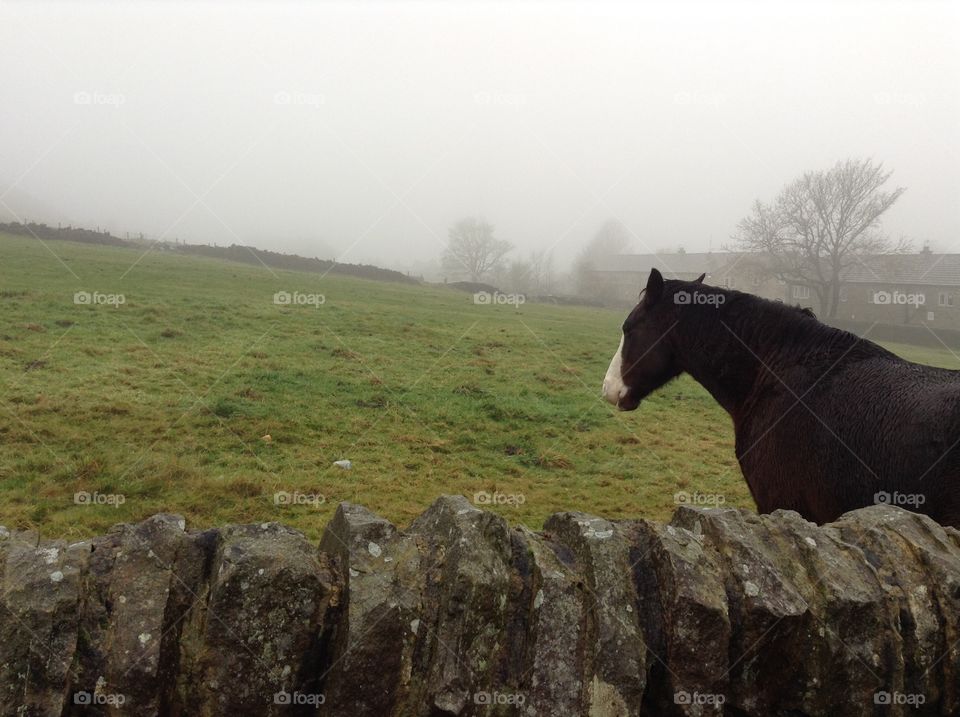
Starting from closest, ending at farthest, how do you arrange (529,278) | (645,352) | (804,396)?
(804,396), (645,352), (529,278)

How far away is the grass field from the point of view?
25.5ft

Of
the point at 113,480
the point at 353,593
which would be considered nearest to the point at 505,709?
the point at 353,593

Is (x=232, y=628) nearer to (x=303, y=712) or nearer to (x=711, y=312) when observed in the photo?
(x=303, y=712)

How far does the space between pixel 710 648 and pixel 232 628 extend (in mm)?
1929

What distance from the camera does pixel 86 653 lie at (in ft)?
7.80

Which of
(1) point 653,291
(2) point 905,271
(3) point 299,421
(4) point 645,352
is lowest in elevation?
(3) point 299,421

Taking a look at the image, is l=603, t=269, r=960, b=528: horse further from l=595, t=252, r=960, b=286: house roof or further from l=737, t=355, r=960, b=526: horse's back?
l=595, t=252, r=960, b=286: house roof

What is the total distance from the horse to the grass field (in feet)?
8.68

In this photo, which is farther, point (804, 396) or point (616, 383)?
point (616, 383)

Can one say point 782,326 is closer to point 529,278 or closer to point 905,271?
point 529,278

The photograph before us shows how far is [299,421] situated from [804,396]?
7895 millimetres

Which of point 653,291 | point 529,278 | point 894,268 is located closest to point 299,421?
point 653,291

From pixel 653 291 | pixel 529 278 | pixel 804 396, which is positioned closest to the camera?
pixel 804 396

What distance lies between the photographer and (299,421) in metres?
10.8
